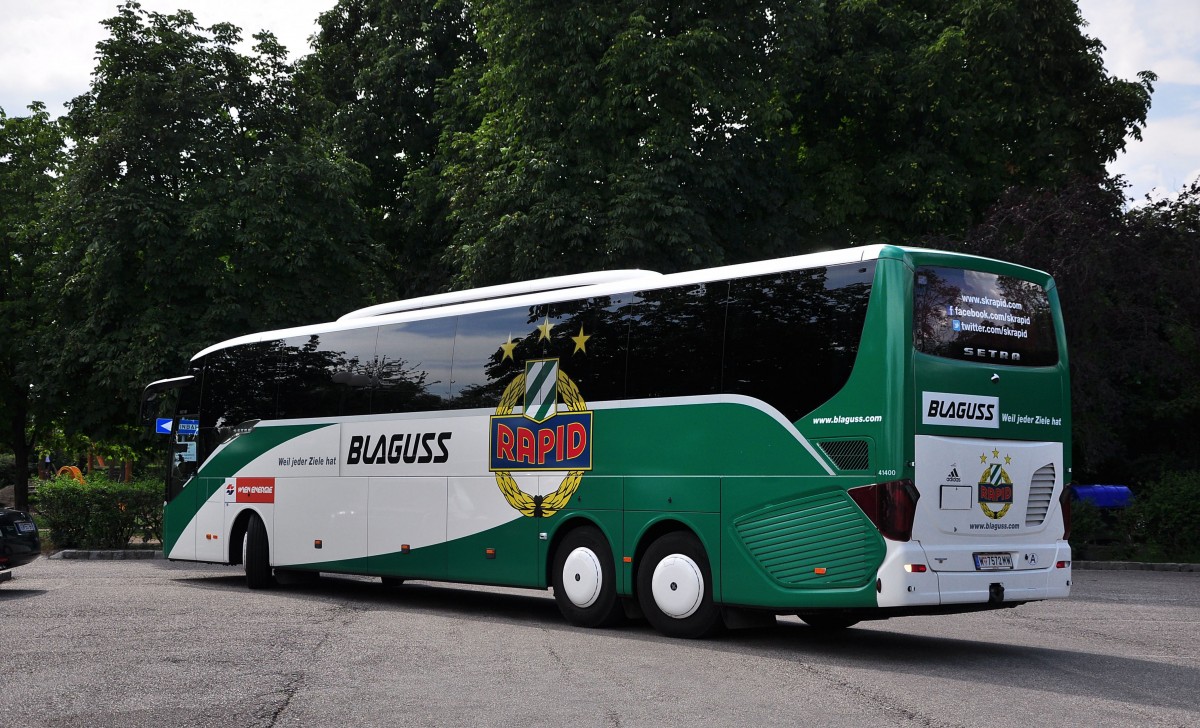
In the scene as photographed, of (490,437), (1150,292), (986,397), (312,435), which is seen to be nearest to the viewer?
(986,397)

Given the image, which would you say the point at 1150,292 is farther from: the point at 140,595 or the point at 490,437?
the point at 140,595

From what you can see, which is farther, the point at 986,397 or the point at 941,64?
the point at 941,64

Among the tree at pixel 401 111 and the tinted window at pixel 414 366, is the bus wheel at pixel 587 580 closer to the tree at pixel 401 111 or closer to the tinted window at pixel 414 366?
the tinted window at pixel 414 366

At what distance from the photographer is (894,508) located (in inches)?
442

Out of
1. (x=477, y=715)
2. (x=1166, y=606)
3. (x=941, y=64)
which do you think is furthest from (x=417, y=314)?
(x=941, y=64)

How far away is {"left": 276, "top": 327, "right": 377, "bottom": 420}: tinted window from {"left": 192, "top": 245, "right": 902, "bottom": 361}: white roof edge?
0.59 feet

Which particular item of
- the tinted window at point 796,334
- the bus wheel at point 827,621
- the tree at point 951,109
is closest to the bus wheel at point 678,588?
the bus wheel at point 827,621

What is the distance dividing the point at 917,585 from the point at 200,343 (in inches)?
795

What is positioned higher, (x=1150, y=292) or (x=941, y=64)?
(x=941, y=64)

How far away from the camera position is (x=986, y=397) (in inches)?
473

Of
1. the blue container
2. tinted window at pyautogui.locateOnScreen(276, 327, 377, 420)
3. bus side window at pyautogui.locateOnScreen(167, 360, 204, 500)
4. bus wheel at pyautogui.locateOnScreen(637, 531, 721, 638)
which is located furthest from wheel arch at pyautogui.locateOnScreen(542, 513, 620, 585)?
the blue container

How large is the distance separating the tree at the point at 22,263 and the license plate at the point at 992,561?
2354 cm

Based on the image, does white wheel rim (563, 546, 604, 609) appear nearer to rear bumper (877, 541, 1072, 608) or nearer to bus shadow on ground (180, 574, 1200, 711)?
bus shadow on ground (180, 574, 1200, 711)

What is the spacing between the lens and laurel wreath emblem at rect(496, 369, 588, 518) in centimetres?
1439
